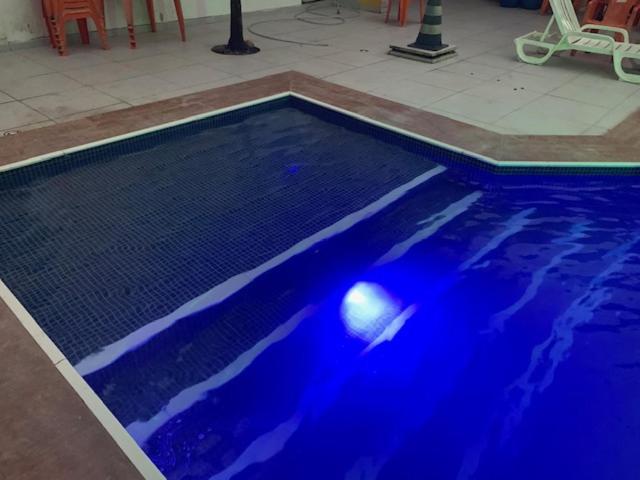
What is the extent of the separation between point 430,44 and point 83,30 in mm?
3308

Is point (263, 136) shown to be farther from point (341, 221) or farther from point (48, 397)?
point (48, 397)

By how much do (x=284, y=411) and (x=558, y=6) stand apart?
189 inches

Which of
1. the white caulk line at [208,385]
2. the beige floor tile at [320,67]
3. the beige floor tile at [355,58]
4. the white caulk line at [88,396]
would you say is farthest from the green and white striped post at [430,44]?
the white caulk line at [88,396]

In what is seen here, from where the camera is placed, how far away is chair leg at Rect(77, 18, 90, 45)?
4.65 m

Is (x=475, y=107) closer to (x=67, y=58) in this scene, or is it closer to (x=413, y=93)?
(x=413, y=93)

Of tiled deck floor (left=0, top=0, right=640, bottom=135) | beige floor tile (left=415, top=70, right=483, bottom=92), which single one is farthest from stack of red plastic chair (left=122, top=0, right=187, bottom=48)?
beige floor tile (left=415, top=70, right=483, bottom=92)

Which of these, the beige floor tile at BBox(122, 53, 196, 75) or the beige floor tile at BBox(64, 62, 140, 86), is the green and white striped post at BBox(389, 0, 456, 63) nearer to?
the beige floor tile at BBox(122, 53, 196, 75)

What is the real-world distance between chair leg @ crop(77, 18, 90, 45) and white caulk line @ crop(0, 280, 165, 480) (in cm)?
369

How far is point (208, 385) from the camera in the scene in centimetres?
171

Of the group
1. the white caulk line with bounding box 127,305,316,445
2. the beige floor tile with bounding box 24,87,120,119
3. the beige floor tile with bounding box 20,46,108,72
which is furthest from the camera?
the beige floor tile with bounding box 20,46,108,72

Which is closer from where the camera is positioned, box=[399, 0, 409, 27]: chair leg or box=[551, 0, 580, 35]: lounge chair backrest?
box=[551, 0, 580, 35]: lounge chair backrest

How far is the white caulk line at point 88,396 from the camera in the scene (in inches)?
52.9

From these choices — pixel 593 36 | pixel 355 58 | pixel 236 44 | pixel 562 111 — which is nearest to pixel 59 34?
pixel 236 44

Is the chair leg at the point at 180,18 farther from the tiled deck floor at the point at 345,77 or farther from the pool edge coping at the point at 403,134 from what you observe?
the pool edge coping at the point at 403,134
